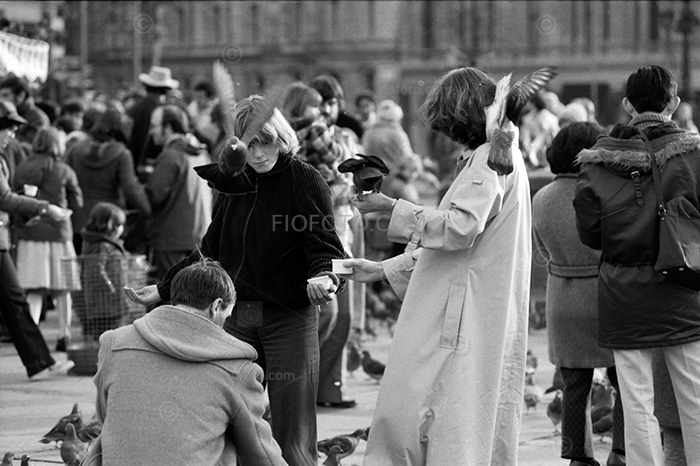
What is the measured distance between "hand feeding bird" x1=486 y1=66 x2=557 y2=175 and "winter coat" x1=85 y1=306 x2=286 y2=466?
1148mm

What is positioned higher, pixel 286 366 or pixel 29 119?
pixel 29 119

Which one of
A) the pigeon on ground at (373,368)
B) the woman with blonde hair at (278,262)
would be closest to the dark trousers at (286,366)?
the woman with blonde hair at (278,262)

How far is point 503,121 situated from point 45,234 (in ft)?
21.6

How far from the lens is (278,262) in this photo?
5812 mm

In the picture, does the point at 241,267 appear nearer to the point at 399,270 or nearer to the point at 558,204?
the point at 399,270

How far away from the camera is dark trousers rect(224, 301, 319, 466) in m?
5.79

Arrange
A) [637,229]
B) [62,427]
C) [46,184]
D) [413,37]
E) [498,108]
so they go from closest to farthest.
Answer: [498,108] < [637,229] < [62,427] < [46,184] < [413,37]

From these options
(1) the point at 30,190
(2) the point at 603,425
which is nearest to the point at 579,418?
(2) the point at 603,425

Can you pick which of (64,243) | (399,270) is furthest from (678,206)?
(64,243)

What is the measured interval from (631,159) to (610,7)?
51.1m

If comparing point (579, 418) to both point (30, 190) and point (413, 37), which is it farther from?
point (413, 37)

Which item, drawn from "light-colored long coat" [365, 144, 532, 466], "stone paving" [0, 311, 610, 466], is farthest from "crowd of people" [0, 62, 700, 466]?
"stone paving" [0, 311, 610, 466]

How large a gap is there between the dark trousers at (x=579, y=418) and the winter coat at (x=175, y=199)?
14.9ft

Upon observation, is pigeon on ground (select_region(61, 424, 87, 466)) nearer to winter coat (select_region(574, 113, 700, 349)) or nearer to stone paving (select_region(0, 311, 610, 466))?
stone paving (select_region(0, 311, 610, 466))
